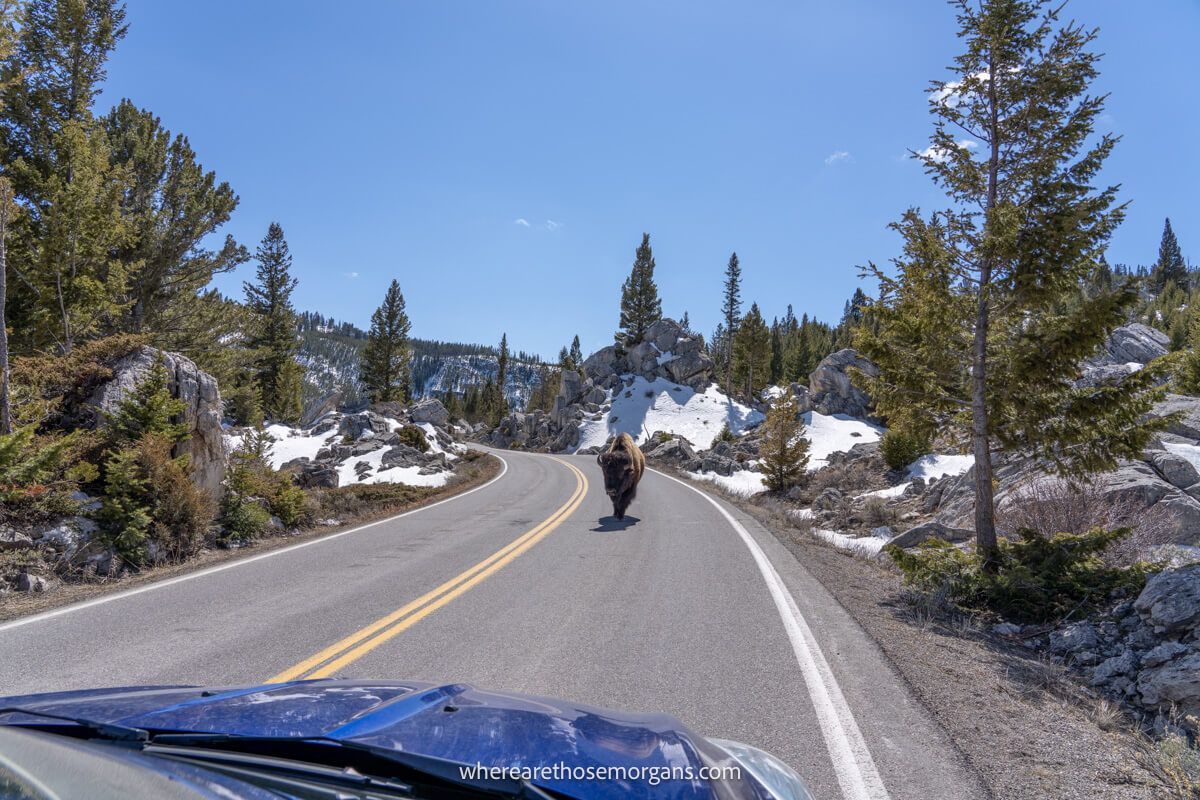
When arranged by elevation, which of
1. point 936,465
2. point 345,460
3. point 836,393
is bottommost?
point 345,460

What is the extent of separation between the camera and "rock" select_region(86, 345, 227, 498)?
35.7 ft

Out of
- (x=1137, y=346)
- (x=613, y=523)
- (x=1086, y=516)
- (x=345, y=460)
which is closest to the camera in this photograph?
(x=1086, y=516)

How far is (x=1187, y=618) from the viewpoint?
5332mm

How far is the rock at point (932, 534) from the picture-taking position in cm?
1171

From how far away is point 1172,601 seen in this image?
5.50m

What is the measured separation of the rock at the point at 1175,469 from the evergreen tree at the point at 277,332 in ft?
147

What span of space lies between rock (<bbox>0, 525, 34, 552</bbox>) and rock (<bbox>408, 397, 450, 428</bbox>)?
144ft

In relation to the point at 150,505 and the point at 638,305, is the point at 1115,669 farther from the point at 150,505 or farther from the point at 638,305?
the point at 638,305

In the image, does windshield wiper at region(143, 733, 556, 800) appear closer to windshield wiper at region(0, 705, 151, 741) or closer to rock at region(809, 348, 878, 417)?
windshield wiper at region(0, 705, 151, 741)

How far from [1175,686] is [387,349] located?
177ft

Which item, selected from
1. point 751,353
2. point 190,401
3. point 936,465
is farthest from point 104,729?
point 751,353

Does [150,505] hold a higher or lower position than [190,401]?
lower

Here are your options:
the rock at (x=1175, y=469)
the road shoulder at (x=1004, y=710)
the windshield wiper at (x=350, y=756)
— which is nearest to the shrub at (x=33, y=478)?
the windshield wiper at (x=350, y=756)

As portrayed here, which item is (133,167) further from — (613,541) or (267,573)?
(613,541)
